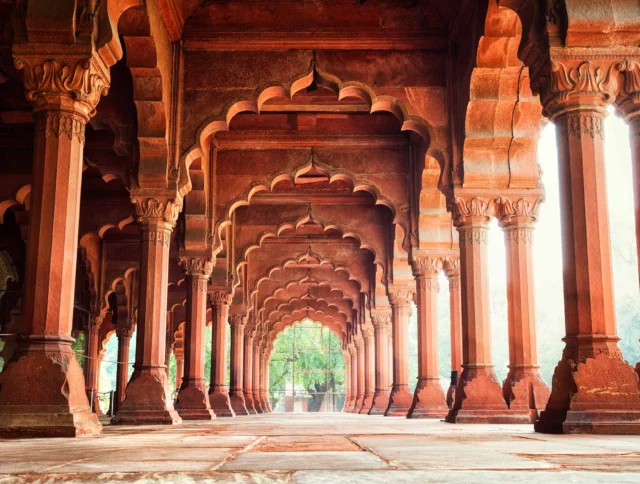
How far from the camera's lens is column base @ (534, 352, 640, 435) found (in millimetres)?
6410

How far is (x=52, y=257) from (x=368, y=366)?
22.9 m

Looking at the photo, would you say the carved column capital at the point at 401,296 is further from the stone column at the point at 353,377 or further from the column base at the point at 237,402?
the stone column at the point at 353,377

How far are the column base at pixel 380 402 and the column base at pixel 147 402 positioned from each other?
41.0ft

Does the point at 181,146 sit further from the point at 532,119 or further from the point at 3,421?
the point at 3,421

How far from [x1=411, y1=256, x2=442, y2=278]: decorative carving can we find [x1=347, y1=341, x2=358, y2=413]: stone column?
18.0 metres

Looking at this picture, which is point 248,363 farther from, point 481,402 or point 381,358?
point 481,402

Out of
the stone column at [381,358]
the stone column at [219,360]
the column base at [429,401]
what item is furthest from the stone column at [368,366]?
the column base at [429,401]

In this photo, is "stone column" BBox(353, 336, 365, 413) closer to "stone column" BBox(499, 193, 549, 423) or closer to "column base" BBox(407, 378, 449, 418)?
"column base" BBox(407, 378, 449, 418)

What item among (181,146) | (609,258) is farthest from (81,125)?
(609,258)

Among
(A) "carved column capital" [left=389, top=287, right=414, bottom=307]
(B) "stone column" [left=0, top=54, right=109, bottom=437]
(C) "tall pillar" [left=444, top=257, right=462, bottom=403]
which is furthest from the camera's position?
(A) "carved column capital" [left=389, top=287, right=414, bottom=307]

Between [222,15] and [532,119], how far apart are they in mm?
4752

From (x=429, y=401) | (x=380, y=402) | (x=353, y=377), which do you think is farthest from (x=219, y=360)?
(x=353, y=377)

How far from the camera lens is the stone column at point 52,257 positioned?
263 inches

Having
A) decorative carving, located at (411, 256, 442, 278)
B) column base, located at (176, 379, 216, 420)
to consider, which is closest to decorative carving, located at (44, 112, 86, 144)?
column base, located at (176, 379, 216, 420)
